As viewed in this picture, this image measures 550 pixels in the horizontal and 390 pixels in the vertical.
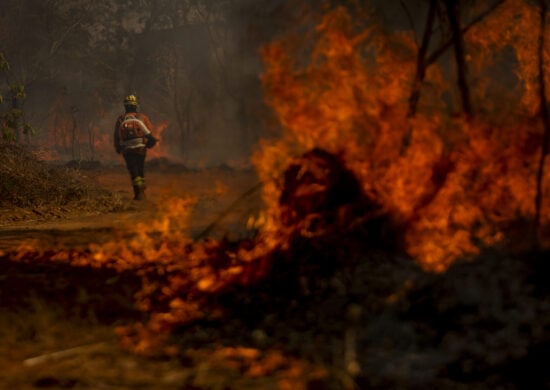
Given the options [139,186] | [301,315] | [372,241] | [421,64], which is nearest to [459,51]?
[421,64]

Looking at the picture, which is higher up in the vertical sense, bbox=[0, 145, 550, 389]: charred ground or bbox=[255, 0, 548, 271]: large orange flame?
bbox=[255, 0, 548, 271]: large orange flame

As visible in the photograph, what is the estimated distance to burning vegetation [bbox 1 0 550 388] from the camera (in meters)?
4.03

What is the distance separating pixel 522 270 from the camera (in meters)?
4.68

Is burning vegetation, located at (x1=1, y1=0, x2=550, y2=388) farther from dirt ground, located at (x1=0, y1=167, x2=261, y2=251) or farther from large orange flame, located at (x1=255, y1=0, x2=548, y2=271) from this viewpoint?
dirt ground, located at (x1=0, y1=167, x2=261, y2=251)

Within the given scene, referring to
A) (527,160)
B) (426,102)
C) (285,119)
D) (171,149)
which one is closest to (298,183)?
(285,119)

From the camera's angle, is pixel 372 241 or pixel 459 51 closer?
pixel 459 51

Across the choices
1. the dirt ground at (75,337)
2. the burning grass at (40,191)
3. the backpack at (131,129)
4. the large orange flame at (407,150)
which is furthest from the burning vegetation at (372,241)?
the backpack at (131,129)

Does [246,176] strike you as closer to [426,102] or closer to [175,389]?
[426,102]

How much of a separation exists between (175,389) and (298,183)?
9.00 feet

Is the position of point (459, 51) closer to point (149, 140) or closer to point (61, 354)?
point (61, 354)

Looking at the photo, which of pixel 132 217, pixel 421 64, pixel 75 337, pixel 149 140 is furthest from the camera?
pixel 149 140

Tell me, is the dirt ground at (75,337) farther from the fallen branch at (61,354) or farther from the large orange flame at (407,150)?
the large orange flame at (407,150)

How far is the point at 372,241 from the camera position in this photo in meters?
5.43

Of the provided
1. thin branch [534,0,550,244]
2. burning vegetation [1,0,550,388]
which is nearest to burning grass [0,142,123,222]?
burning vegetation [1,0,550,388]
